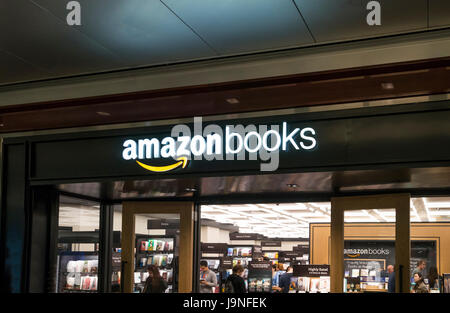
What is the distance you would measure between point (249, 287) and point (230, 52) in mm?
4069

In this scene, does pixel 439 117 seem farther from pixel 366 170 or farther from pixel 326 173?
pixel 326 173

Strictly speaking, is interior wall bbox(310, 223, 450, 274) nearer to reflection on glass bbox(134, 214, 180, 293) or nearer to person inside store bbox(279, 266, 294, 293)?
person inside store bbox(279, 266, 294, 293)

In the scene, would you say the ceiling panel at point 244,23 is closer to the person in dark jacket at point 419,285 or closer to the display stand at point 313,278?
the display stand at point 313,278

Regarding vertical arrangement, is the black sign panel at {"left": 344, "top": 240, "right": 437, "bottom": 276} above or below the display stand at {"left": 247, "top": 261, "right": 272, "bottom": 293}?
above

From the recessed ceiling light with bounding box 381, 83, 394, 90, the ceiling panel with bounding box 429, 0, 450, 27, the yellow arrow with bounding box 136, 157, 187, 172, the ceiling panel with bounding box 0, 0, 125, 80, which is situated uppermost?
the ceiling panel with bounding box 429, 0, 450, 27

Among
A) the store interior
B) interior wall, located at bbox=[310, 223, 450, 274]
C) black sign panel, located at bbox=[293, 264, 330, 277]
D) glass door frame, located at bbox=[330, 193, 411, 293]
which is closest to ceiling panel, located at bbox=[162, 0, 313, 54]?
the store interior

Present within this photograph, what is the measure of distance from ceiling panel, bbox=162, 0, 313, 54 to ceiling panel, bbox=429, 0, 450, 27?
0.94 metres

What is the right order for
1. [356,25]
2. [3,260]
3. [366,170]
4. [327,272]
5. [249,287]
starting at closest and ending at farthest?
[356,25] → [366,170] → [3,260] → [327,272] → [249,287]

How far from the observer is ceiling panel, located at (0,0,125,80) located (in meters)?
3.94

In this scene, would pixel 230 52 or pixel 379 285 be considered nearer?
pixel 230 52

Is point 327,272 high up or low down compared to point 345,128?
down

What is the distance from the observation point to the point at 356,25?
411 cm
